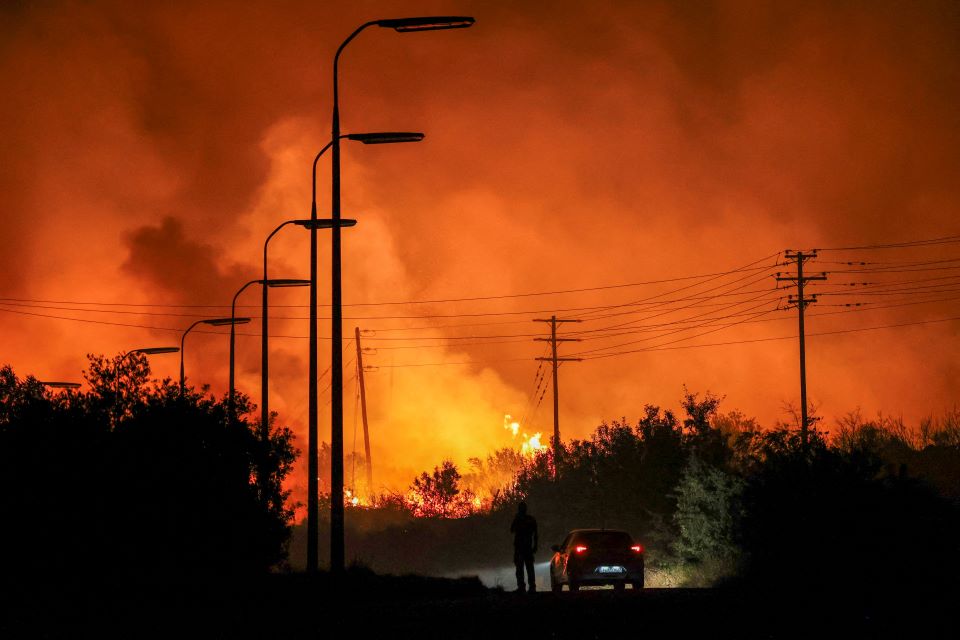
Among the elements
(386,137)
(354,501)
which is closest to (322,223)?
(386,137)

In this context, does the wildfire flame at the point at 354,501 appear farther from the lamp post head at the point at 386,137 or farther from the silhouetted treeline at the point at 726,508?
the lamp post head at the point at 386,137

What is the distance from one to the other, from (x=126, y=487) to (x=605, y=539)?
13.8 meters

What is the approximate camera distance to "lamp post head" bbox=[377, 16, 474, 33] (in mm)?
26172

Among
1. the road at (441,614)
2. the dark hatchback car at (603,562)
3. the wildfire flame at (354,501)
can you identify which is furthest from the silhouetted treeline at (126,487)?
the wildfire flame at (354,501)

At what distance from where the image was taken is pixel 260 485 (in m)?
35.2

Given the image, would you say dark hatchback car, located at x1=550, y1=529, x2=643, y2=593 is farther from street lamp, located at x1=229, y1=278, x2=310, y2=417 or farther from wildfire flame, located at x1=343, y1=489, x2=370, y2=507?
wildfire flame, located at x1=343, y1=489, x2=370, y2=507

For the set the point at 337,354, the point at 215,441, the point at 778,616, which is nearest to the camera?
the point at 778,616

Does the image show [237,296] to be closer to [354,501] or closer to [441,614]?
[441,614]

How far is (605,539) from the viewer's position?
37.7 metres

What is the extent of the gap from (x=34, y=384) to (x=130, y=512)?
1242cm

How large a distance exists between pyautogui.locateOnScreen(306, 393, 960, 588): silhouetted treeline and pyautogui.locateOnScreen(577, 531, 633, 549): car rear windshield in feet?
9.14

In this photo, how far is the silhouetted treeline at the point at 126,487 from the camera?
88.2 feet

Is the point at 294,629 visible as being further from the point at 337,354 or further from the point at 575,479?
the point at 575,479

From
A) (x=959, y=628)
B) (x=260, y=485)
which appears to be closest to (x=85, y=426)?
(x=260, y=485)
